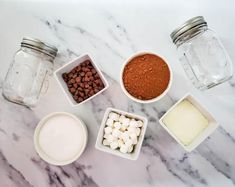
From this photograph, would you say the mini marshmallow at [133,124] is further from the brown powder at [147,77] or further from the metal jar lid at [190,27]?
the metal jar lid at [190,27]

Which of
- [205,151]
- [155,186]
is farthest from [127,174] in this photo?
[205,151]

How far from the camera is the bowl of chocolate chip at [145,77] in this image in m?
0.79

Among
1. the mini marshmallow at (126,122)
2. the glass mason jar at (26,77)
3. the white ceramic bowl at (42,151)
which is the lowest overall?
the white ceramic bowl at (42,151)

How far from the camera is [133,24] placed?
2.84ft

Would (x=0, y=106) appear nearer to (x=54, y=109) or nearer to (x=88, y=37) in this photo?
(x=54, y=109)

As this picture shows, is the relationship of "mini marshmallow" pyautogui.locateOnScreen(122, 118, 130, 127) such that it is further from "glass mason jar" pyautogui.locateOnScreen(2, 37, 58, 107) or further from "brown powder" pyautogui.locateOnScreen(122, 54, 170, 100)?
"glass mason jar" pyautogui.locateOnScreen(2, 37, 58, 107)

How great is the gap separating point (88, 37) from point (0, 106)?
254 millimetres

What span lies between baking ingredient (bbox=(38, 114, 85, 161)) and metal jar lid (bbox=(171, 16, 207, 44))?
0.29m

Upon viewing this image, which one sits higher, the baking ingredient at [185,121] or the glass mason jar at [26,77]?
the glass mason jar at [26,77]

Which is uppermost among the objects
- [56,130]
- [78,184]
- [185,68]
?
[185,68]

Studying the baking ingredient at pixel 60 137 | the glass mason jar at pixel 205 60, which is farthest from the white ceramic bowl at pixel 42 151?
the glass mason jar at pixel 205 60

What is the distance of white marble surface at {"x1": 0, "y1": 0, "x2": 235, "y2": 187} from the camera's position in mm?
847

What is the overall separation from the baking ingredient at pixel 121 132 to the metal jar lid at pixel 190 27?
20cm

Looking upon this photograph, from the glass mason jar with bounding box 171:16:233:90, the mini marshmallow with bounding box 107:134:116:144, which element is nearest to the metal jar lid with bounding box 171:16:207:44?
the glass mason jar with bounding box 171:16:233:90
